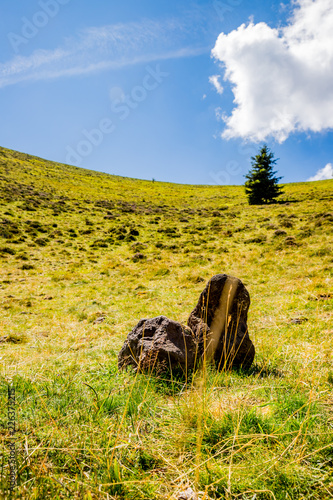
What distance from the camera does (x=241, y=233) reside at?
24.2 metres

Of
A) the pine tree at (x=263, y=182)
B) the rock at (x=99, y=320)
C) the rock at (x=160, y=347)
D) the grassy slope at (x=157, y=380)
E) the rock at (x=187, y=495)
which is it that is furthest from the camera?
the pine tree at (x=263, y=182)

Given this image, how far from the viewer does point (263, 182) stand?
4375 cm

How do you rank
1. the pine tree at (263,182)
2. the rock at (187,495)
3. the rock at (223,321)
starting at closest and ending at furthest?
1. the rock at (187,495)
2. the rock at (223,321)
3. the pine tree at (263,182)

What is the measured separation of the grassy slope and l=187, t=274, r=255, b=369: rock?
417mm

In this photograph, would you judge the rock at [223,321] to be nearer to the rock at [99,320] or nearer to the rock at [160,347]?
the rock at [160,347]

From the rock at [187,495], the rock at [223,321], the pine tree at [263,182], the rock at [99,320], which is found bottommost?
the rock at [99,320]

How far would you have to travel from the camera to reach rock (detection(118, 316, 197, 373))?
407cm

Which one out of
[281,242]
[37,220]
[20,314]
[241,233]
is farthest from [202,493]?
→ [37,220]

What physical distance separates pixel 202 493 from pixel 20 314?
10.1 metres

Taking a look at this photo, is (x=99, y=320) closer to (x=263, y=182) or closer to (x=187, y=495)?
(x=187, y=495)

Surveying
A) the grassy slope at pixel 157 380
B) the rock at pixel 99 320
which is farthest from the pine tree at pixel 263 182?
the rock at pixel 99 320

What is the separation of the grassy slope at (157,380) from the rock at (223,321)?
417mm

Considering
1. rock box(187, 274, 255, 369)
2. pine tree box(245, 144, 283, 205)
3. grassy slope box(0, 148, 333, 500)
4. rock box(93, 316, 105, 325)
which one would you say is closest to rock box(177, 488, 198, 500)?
grassy slope box(0, 148, 333, 500)

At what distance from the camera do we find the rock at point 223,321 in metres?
4.69
